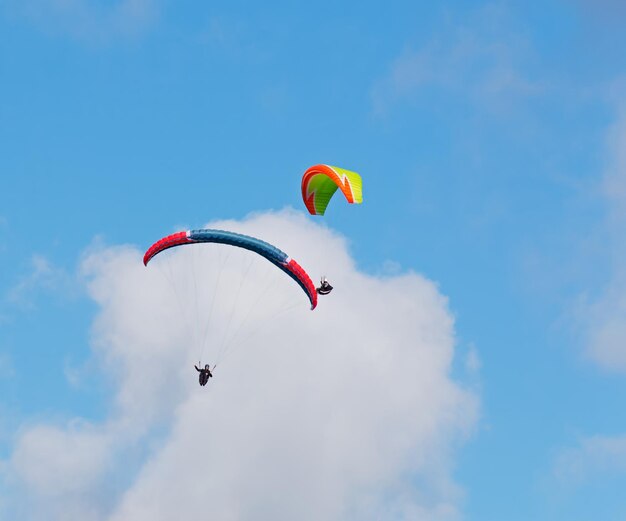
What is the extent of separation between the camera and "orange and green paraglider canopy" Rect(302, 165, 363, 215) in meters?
51.7

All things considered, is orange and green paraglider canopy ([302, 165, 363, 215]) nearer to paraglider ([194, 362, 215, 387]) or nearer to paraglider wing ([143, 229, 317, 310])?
paraglider wing ([143, 229, 317, 310])

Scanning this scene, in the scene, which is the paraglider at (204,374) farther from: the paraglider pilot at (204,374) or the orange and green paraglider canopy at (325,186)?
the orange and green paraglider canopy at (325,186)

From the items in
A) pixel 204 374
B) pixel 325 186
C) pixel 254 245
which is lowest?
pixel 204 374

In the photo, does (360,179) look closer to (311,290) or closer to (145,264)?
(311,290)

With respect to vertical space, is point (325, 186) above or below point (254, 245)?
above

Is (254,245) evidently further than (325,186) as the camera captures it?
No

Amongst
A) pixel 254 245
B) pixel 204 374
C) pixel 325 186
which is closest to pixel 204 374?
pixel 204 374

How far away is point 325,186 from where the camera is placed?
57.8 metres

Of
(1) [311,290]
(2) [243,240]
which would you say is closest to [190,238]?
(2) [243,240]

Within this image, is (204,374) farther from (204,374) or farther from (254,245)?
(254,245)

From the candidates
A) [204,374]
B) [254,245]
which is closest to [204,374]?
[204,374]

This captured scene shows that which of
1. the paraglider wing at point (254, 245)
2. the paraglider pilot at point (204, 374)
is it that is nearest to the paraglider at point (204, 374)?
the paraglider pilot at point (204, 374)

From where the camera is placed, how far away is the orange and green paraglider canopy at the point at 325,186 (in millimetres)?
51747

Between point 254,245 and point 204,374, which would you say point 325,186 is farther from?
point 204,374
